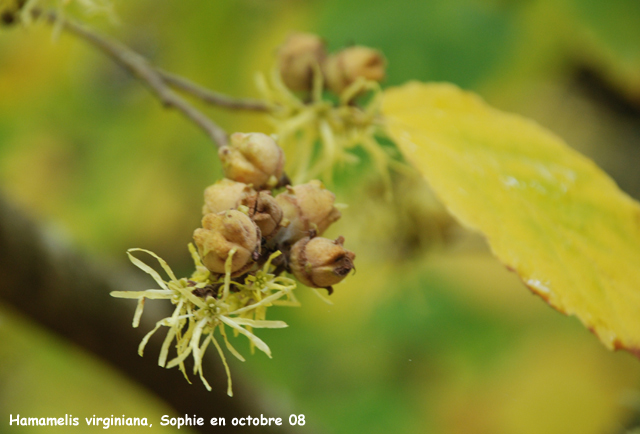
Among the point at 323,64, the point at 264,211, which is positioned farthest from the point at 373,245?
the point at 264,211

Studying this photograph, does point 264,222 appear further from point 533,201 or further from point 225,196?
point 533,201

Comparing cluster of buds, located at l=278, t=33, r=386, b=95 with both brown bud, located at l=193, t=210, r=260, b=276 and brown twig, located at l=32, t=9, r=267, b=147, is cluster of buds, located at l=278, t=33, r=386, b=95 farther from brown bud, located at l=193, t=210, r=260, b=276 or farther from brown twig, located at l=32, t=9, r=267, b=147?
brown bud, located at l=193, t=210, r=260, b=276

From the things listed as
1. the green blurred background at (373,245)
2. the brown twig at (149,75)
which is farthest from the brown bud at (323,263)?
the green blurred background at (373,245)

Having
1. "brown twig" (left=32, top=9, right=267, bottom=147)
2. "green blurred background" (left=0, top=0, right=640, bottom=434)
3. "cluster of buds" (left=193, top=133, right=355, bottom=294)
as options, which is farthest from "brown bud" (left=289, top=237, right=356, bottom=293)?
"green blurred background" (left=0, top=0, right=640, bottom=434)

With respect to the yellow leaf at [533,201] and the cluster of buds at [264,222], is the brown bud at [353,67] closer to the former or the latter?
the yellow leaf at [533,201]

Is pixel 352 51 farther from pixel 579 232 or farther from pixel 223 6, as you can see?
pixel 223 6

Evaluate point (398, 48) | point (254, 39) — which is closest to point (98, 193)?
point (254, 39)

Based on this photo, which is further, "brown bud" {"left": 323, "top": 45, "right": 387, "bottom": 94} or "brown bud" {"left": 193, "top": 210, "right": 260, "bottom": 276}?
"brown bud" {"left": 323, "top": 45, "right": 387, "bottom": 94}
